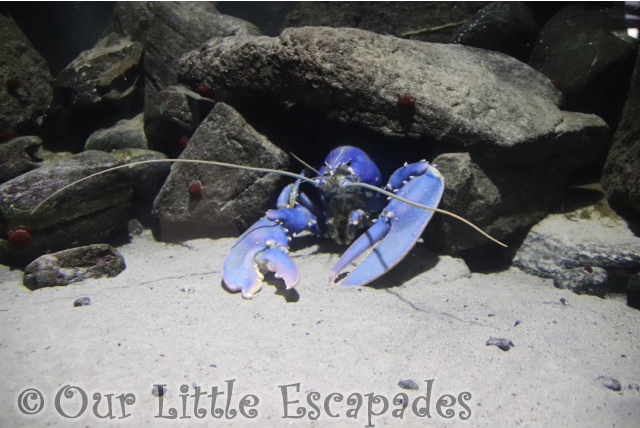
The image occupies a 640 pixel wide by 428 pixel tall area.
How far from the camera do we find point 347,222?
4.04 meters

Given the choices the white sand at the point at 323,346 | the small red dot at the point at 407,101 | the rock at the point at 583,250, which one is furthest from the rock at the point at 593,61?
the white sand at the point at 323,346

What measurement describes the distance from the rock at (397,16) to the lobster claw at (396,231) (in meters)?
2.98

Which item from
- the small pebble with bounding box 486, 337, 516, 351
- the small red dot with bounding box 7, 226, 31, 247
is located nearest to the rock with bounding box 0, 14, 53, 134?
the small red dot with bounding box 7, 226, 31, 247

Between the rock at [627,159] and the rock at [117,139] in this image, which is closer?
the rock at [627,159]

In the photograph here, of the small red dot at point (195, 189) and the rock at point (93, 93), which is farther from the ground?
the rock at point (93, 93)

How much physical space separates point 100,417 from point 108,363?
45cm

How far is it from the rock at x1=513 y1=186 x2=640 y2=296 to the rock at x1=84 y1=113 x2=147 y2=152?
181 inches

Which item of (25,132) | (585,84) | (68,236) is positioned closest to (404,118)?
(585,84)

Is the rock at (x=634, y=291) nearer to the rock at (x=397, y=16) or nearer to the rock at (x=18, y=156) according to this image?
the rock at (x=397, y=16)

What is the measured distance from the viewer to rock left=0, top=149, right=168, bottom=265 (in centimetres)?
381

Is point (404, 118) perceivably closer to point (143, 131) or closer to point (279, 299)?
point (279, 299)

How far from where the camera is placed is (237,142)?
14.8ft

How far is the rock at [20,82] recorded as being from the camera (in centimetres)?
540

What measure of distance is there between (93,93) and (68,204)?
2053mm
